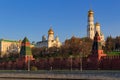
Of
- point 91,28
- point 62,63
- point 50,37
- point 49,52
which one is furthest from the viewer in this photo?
point 50,37

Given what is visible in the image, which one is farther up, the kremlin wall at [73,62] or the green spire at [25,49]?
the green spire at [25,49]

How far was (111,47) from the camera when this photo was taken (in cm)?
9331

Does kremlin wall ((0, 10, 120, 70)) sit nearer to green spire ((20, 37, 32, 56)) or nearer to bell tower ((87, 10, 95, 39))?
green spire ((20, 37, 32, 56))

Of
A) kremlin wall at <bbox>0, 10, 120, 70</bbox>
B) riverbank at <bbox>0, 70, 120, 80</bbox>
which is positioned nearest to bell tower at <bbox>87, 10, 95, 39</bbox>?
kremlin wall at <bbox>0, 10, 120, 70</bbox>

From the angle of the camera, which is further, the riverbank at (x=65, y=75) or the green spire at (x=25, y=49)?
the green spire at (x=25, y=49)

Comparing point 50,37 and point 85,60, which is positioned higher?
point 50,37

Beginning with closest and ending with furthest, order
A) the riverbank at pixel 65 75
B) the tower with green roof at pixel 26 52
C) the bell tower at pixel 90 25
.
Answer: the riverbank at pixel 65 75 < the tower with green roof at pixel 26 52 < the bell tower at pixel 90 25

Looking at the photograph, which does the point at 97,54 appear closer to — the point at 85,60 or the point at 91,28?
the point at 85,60

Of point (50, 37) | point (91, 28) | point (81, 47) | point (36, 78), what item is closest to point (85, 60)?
point (36, 78)

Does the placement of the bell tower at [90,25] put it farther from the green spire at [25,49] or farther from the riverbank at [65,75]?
the riverbank at [65,75]

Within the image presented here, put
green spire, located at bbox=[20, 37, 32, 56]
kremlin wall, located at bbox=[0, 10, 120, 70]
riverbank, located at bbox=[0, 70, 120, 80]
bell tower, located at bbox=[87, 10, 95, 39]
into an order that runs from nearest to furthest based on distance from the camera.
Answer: riverbank, located at bbox=[0, 70, 120, 80] < kremlin wall, located at bbox=[0, 10, 120, 70] < green spire, located at bbox=[20, 37, 32, 56] < bell tower, located at bbox=[87, 10, 95, 39]

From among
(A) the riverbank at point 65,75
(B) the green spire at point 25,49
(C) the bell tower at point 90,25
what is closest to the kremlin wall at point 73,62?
(B) the green spire at point 25,49

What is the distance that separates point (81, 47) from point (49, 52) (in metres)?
14.2

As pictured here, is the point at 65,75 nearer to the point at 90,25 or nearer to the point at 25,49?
the point at 25,49
